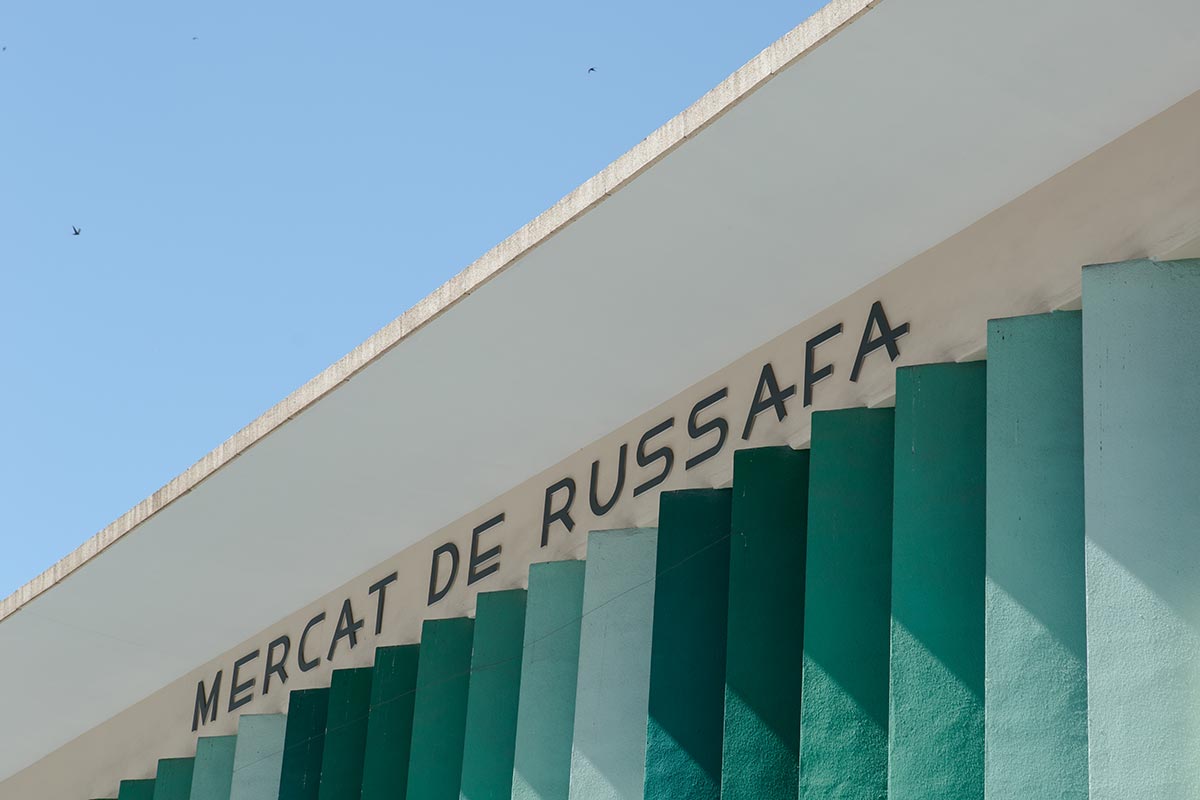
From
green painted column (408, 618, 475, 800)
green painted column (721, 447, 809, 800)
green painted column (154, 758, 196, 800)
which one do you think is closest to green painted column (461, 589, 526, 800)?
green painted column (408, 618, 475, 800)

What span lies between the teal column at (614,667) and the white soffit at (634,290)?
49cm

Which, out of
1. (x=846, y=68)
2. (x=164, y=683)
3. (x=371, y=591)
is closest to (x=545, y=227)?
(x=846, y=68)

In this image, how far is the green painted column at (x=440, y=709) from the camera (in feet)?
22.5

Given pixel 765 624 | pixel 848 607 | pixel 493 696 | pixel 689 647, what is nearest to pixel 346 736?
pixel 493 696

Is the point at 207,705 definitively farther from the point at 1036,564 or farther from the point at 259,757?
the point at 1036,564

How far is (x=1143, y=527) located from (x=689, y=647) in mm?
1734

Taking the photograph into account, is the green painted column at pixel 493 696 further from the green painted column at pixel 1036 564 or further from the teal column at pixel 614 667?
the green painted column at pixel 1036 564

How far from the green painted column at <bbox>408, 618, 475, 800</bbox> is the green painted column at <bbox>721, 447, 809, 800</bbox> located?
1.51m

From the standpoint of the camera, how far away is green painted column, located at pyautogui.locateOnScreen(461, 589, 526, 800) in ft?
21.6

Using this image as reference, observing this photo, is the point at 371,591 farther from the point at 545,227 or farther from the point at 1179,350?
the point at 1179,350

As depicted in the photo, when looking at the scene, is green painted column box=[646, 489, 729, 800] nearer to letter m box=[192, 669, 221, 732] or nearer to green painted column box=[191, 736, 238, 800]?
green painted column box=[191, 736, 238, 800]

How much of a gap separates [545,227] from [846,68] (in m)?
1.16

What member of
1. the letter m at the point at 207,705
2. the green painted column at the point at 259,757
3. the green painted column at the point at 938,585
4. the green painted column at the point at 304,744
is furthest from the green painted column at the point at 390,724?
the green painted column at the point at 938,585

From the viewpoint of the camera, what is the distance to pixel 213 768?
8180 millimetres
